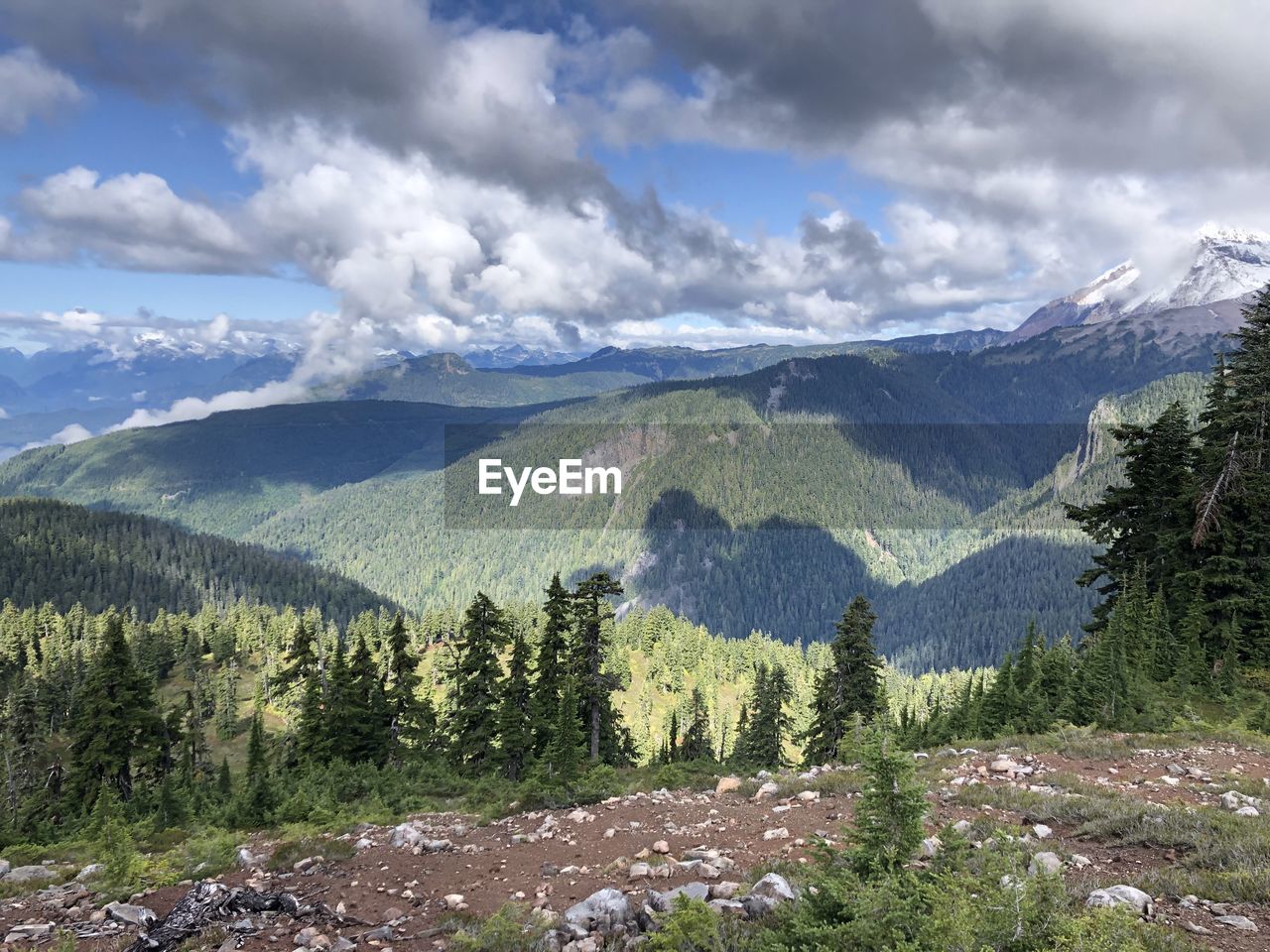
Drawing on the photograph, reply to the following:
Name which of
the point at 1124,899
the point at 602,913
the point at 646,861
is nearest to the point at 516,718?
the point at 646,861

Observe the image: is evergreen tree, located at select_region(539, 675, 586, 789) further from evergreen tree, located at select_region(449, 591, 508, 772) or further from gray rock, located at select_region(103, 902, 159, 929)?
gray rock, located at select_region(103, 902, 159, 929)

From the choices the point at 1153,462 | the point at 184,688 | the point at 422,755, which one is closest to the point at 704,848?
the point at 422,755

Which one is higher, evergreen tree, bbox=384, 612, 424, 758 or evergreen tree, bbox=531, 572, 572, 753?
evergreen tree, bbox=531, 572, 572, 753

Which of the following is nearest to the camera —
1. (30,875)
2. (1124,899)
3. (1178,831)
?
(1124,899)

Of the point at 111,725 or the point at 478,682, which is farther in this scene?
the point at 478,682

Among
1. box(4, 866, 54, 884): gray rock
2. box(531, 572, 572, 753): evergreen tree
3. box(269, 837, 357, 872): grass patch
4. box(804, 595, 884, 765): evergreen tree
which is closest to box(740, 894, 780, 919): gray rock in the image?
box(269, 837, 357, 872): grass patch

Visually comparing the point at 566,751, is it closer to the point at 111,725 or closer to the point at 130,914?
the point at 130,914

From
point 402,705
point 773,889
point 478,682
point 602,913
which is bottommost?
point 402,705
